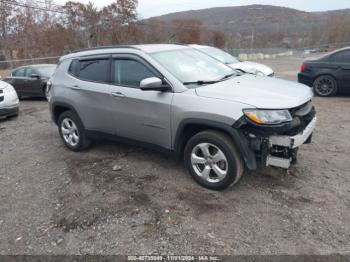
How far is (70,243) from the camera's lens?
297 centimetres

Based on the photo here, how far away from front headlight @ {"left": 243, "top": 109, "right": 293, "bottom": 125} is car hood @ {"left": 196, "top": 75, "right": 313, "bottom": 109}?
0.05 metres

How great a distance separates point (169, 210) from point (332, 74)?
725 centimetres

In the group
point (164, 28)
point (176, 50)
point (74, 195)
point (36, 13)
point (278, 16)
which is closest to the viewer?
point (74, 195)

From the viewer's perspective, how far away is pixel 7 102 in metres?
7.90

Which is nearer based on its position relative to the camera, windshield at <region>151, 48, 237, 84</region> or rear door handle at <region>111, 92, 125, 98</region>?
windshield at <region>151, 48, 237, 84</region>

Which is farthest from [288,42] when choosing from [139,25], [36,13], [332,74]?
[332,74]

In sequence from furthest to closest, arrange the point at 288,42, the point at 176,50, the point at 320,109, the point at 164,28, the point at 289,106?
the point at 288,42 → the point at 164,28 → the point at 320,109 → the point at 176,50 → the point at 289,106

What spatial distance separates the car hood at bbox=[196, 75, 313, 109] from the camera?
3309 millimetres

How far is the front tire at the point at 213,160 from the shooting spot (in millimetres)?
3429

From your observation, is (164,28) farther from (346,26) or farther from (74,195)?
(74,195)

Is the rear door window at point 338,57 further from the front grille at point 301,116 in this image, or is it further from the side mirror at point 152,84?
the side mirror at point 152,84

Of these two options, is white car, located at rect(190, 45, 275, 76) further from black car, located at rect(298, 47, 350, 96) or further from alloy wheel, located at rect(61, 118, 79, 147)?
alloy wheel, located at rect(61, 118, 79, 147)

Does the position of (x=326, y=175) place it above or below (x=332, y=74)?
below

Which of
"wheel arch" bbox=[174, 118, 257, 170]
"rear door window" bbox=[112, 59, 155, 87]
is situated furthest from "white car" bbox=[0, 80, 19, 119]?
"wheel arch" bbox=[174, 118, 257, 170]
